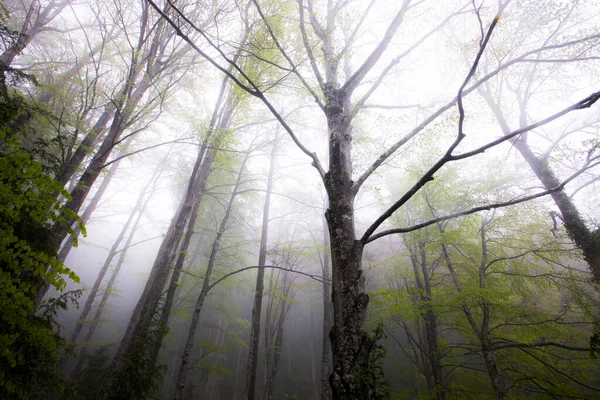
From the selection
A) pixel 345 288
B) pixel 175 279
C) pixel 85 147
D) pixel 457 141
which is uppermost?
pixel 85 147

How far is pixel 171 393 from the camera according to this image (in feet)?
48.6

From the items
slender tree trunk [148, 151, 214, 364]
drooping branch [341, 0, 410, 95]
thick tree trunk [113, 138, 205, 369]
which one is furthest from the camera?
slender tree trunk [148, 151, 214, 364]

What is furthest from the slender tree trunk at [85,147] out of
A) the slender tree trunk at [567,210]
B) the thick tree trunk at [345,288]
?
the slender tree trunk at [567,210]

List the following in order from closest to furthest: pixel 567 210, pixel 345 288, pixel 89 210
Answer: pixel 345 288
pixel 567 210
pixel 89 210

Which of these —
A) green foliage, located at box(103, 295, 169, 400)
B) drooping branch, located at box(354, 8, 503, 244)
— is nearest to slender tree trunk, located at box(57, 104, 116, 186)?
green foliage, located at box(103, 295, 169, 400)

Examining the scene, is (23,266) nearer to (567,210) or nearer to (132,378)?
(132,378)

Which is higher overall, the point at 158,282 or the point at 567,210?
the point at 567,210

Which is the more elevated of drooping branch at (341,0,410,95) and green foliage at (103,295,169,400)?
drooping branch at (341,0,410,95)

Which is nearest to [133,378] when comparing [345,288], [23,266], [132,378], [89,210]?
[132,378]

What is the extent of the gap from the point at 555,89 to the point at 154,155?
62.8 feet

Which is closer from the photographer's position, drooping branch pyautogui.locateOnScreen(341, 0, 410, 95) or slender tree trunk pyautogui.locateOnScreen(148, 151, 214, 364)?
drooping branch pyautogui.locateOnScreen(341, 0, 410, 95)

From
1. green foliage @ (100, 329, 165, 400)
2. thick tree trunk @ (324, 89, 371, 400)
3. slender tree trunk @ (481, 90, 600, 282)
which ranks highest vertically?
slender tree trunk @ (481, 90, 600, 282)

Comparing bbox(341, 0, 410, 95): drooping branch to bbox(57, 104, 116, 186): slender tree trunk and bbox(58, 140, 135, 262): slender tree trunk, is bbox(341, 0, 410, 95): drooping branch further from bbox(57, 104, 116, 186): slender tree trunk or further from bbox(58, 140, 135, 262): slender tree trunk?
bbox(58, 140, 135, 262): slender tree trunk

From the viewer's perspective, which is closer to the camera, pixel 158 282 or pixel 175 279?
pixel 158 282
